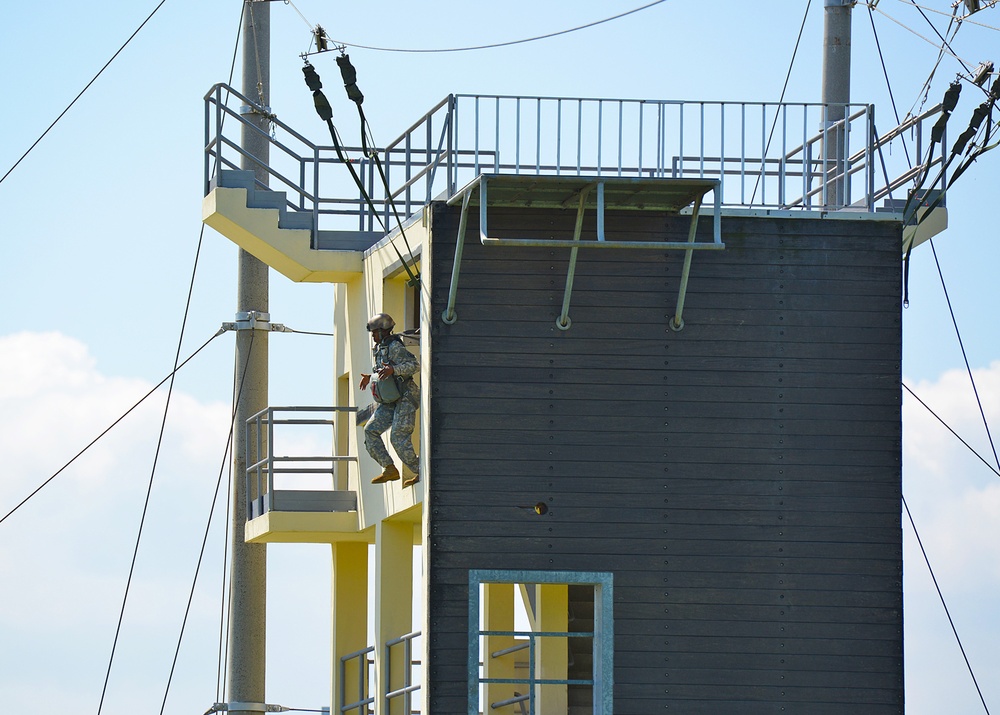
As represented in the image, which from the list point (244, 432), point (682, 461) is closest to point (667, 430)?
point (682, 461)

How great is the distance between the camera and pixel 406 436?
28.9 meters

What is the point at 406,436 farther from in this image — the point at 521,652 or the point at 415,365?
the point at 521,652

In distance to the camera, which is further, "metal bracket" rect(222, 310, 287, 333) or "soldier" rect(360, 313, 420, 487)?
"metal bracket" rect(222, 310, 287, 333)

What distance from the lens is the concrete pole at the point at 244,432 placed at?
3644 cm

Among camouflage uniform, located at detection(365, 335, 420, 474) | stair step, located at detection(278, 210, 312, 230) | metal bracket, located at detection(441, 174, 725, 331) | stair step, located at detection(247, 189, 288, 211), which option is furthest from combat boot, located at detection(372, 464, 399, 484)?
stair step, located at detection(247, 189, 288, 211)

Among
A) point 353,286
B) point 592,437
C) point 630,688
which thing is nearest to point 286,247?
point 353,286

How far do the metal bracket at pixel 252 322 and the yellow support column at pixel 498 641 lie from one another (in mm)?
5172

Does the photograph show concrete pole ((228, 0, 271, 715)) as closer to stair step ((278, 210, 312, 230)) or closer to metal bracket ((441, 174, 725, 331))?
stair step ((278, 210, 312, 230))

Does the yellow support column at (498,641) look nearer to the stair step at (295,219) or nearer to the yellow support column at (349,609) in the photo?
the yellow support column at (349,609)

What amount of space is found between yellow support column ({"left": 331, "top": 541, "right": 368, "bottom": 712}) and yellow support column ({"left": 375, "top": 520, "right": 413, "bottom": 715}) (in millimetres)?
3786

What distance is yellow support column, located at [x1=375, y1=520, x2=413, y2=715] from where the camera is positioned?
31.0m

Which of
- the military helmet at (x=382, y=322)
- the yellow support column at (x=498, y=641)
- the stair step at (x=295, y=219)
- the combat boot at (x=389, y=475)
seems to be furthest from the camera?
the yellow support column at (x=498, y=641)

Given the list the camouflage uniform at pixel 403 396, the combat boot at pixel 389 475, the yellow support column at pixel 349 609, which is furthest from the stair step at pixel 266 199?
the yellow support column at pixel 349 609

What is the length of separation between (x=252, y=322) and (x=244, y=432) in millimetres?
1724
